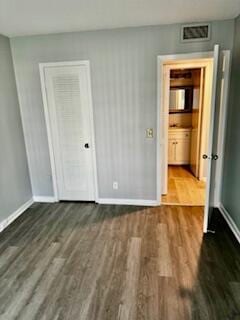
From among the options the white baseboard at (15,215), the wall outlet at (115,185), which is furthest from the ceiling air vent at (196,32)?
the white baseboard at (15,215)

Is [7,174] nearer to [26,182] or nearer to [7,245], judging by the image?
[26,182]

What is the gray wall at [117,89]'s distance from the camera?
2.98 metres

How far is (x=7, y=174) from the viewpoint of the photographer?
10.5 feet

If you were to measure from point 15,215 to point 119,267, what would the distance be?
6.25 ft

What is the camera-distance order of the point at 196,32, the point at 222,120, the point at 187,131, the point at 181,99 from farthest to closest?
the point at 181,99 → the point at 187,131 → the point at 222,120 → the point at 196,32

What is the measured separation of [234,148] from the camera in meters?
2.88

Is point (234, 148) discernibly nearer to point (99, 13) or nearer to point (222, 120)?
point (222, 120)

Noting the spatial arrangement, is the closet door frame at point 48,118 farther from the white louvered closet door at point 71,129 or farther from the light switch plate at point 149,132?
the light switch plate at point 149,132

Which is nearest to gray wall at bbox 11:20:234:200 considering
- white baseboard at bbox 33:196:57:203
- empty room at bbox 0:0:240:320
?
empty room at bbox 0:0:240:320

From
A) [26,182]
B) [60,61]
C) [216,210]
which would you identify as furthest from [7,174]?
[216,210]

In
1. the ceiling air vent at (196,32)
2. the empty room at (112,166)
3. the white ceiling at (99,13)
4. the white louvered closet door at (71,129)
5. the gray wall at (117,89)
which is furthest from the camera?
the white louvered closet door at (71,129)

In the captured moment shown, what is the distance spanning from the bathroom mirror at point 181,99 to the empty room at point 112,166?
127 cm

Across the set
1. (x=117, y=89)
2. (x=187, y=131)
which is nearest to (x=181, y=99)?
(x=187, y=131)

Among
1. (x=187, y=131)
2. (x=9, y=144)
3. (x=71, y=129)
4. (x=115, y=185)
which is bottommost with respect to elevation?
(x=115, y=185)
